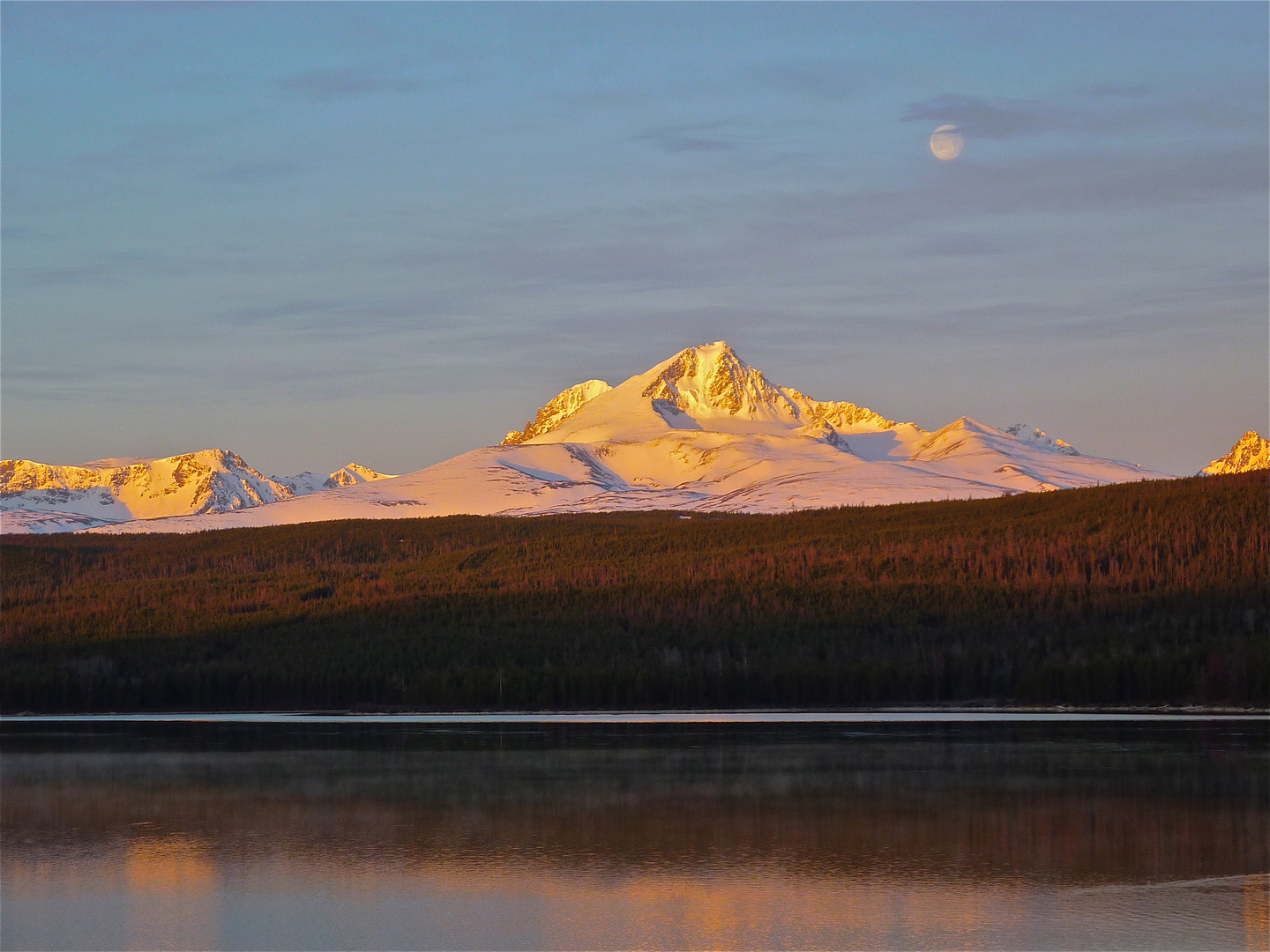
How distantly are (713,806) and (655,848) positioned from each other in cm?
810

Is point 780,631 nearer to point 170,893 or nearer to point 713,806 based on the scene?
point 713,806

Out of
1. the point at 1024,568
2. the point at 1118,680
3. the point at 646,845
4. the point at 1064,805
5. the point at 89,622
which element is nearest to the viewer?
the point at 646,845

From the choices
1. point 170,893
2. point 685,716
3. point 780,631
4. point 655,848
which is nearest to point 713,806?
point 655,848

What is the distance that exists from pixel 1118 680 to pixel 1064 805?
204 feet

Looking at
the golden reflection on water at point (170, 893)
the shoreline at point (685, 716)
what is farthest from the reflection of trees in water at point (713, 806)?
the shoreline at point (685, 716)

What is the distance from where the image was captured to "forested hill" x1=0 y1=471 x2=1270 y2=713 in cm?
11794

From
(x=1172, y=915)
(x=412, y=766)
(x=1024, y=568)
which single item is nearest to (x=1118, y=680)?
(x=1024, y=568)

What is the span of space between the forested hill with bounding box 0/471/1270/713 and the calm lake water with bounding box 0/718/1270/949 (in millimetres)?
45027

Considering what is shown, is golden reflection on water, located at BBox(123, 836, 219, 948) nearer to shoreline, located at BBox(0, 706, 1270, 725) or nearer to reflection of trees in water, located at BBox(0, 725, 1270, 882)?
reflection of trees in water, located at BBox(0, 725, 1270, 882)

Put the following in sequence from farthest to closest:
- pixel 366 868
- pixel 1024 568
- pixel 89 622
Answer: pixel 89 622
pixel 1024 568
pixel 366 868

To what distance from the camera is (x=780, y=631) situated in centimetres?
13575

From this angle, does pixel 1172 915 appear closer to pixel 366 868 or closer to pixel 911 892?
pixel 911 892

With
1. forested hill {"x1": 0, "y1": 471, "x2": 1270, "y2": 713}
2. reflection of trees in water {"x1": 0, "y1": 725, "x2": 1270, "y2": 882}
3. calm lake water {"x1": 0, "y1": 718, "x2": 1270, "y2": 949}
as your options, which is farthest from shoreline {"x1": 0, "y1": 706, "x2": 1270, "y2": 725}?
calm lake water {"x1": 0, "y1": 718, "x2": 1270, "y2": 949}

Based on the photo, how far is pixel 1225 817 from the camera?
1783 inches
